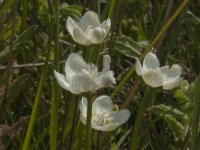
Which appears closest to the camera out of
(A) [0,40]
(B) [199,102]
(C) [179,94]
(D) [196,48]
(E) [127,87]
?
(B) [199,102]

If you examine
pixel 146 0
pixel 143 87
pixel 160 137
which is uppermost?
pixel 146 0

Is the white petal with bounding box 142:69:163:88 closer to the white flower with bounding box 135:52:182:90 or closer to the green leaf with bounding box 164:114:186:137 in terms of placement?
the white flower with bounding box 135:52:182:90

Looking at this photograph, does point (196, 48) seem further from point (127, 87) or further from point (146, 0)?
point (127, 87)

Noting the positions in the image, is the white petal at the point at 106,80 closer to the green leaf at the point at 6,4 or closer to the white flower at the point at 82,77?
the white flower at the point at 82,77

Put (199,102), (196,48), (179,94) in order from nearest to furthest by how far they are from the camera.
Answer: (199,102), (179,94), (196,48)

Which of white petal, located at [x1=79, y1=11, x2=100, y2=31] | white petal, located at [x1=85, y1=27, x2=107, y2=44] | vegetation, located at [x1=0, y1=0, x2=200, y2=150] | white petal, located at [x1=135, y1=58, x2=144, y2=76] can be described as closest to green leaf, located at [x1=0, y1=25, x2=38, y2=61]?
vegetation, located at [x1=0, y1=0, x2=200, y2=150]

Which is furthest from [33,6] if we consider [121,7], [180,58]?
[180,58]

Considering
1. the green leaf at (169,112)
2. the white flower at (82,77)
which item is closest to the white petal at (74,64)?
the white flower at (82,77)
